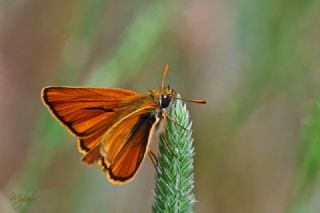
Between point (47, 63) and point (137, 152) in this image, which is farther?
point (47, 63)

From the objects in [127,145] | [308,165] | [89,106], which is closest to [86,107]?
[89,106]

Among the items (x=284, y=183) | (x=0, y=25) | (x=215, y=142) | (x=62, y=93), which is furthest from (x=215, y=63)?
(x=62, y=93)

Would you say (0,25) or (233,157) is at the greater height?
(0,25)

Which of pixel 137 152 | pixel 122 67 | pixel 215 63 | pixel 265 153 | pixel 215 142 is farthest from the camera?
pixel 265 153

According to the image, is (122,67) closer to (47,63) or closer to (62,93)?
(62,93)

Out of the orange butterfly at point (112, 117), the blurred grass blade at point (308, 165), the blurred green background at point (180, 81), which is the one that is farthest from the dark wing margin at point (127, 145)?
the blurred grass blade at point (308, 165)

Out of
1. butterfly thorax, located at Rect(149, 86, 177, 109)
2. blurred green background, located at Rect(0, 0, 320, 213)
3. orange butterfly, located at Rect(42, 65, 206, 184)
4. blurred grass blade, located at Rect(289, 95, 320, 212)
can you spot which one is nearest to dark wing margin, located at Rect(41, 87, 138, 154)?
orange butterfly, located at Rect(42, 65, 206, 184)

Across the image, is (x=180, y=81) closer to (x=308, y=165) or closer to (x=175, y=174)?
(x=308, y=165)
